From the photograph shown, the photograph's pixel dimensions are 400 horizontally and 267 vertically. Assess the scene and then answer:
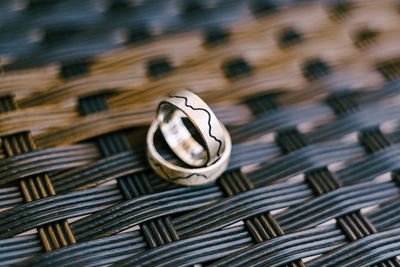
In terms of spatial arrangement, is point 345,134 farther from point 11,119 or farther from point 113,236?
point 11,119

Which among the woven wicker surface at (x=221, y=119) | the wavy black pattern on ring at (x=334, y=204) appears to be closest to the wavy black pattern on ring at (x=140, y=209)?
the woven wicker surface at (x=221, y=119)

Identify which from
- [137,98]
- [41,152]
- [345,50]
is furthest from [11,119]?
[345,50]

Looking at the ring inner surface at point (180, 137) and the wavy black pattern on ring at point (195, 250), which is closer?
the wavy black pattern on ring at point (195, 250)

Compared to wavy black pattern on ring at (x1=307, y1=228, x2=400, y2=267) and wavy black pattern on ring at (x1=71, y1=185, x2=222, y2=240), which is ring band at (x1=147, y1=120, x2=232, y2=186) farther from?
wavy black pattern on ring at (x1=307, y1=228, x2=400, y2=267)

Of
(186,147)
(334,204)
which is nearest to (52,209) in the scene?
(186,147)

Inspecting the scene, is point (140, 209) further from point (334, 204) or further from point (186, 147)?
point (334, 204)

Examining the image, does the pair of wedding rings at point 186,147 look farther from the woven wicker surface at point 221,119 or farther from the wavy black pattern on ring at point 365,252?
the wavy black pattern on ring at point 365,252
